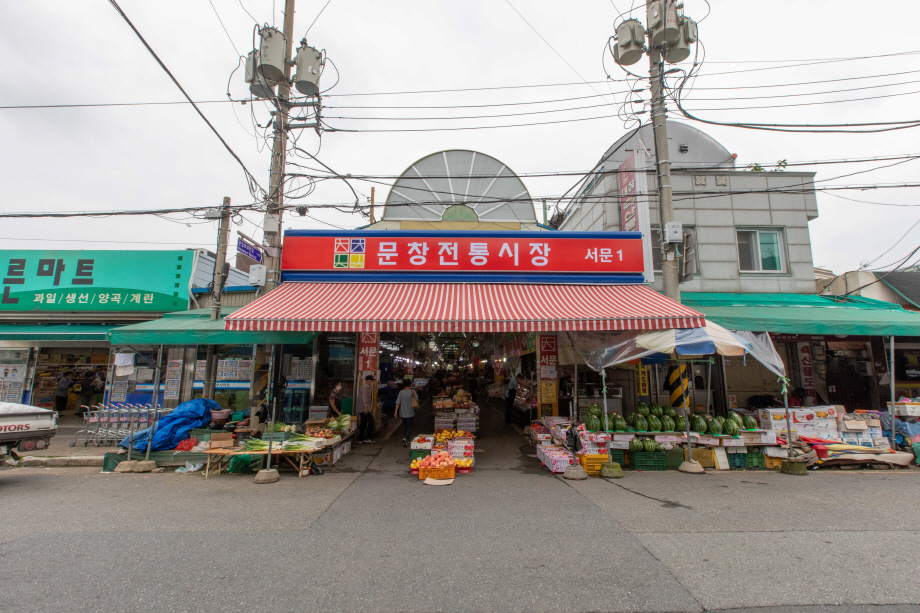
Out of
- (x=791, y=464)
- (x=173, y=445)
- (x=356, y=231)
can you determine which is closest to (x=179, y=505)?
(x=173, y=445)

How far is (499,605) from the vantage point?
135 inches

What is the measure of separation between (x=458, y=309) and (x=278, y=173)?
5.30 m

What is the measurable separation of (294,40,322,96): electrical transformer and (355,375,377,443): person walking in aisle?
291 inches

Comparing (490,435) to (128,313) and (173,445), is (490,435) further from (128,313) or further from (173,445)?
(128,313)

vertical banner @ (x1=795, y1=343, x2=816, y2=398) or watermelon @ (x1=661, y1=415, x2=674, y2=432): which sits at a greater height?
vertical banner @ (x1=795, y1=343, x2=816, y2=398)

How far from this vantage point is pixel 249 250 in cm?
902

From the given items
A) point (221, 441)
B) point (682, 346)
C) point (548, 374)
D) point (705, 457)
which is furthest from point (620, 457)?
point (221, 441)

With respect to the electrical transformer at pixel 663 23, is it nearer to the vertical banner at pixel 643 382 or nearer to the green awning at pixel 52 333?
the vertical banner at pixel 643 382

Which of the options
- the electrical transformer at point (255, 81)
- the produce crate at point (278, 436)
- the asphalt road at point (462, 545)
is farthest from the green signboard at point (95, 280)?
the produce crate at point (278, 436)

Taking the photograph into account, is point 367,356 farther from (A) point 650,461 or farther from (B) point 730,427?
(B) point 730,427

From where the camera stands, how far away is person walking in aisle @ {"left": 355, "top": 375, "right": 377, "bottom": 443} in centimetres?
1076

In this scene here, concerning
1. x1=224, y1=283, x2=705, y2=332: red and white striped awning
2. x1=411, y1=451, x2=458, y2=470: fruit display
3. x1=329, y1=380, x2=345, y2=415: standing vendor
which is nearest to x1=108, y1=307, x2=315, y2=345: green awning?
x1=224, y1=283, x2=705, y2=332: red and white striped awning

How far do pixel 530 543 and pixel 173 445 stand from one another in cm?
796

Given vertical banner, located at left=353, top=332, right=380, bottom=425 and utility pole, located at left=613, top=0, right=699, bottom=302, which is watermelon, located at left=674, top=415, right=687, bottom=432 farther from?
vertical banner, located at left=353, top=332, right=380, bottom=425
